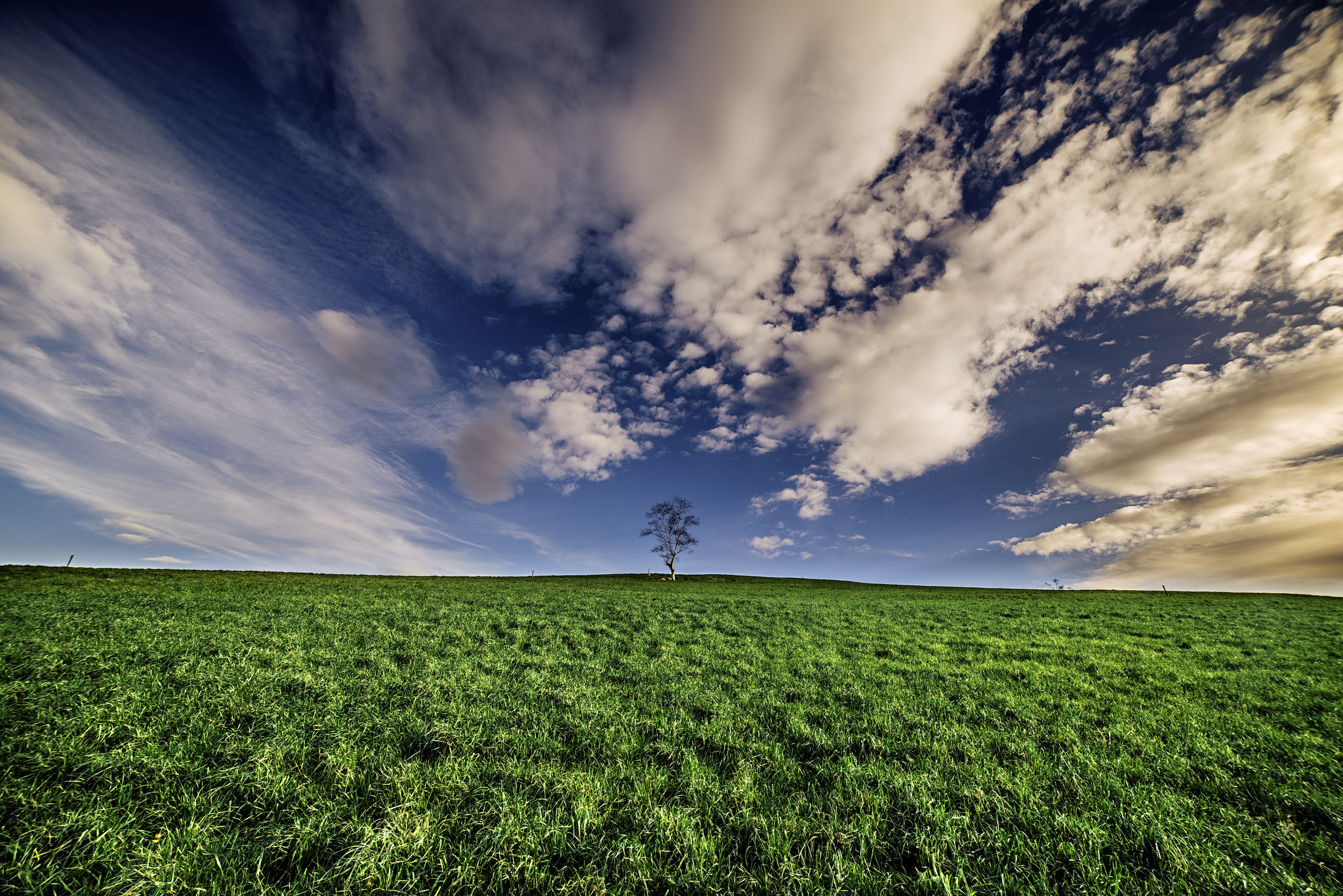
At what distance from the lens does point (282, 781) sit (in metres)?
5.76

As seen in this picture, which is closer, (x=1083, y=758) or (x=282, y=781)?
(x=282, y=781)

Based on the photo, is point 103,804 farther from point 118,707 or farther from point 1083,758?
point 1083,758

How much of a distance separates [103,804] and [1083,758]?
1321cm

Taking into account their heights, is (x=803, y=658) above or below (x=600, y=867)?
above

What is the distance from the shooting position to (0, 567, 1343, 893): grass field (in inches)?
185

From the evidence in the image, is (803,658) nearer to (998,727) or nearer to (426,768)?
(998,727)

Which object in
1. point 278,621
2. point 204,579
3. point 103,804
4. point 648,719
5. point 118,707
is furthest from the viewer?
point 204,579

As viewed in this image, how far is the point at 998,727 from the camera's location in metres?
8.84

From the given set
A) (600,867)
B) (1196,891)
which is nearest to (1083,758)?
(1196,891)

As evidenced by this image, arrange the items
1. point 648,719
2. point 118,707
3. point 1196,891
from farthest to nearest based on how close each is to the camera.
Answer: point 648,719
point 118,707
point 1196,891

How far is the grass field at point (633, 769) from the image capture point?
15.4 feet

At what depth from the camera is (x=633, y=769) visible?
6785 millimetres

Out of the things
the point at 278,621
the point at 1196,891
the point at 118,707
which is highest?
the point at 278,621

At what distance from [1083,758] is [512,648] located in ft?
44.3
